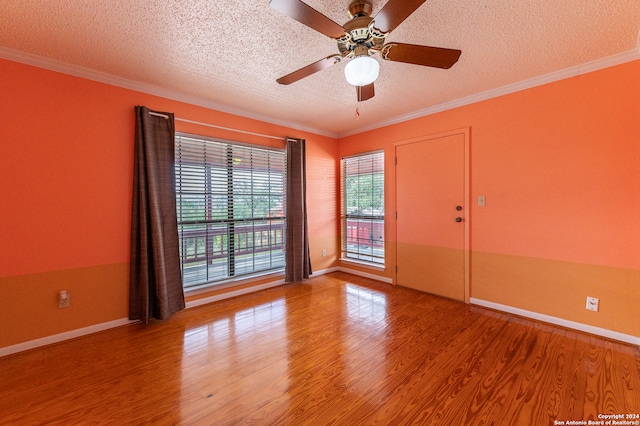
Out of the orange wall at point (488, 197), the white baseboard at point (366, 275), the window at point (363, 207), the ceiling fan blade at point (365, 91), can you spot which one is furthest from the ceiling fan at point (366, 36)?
the white baseboard at point (366, 275)

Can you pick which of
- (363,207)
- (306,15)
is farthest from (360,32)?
(363,207)

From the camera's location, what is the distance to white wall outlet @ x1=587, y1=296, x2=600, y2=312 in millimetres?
2418

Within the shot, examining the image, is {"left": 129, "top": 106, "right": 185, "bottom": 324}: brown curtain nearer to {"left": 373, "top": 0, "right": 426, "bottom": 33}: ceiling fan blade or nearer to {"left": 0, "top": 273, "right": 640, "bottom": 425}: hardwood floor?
{"left": 0, "top": 273, "right": 640, "bottom": 425}: hardwood floor

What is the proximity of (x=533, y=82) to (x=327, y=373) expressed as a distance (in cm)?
336

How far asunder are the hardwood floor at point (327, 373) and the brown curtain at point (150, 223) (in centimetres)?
27

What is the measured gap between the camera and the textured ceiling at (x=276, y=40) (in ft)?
5.60

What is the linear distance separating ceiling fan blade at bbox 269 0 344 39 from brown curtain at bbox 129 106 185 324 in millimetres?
2115

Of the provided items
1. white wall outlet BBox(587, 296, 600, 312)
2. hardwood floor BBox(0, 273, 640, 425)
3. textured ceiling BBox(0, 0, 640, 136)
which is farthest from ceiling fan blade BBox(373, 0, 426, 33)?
white wall outlet BBox(587, 296, 600, 312)

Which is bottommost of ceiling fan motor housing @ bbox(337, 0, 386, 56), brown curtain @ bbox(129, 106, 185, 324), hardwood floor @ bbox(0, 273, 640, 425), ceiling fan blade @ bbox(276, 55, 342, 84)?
hardwood floor @ bbox(0, 273, 640, 425)

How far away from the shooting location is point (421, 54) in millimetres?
1732

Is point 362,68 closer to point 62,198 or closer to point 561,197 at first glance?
point 561,197

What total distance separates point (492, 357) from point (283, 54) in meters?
2.99

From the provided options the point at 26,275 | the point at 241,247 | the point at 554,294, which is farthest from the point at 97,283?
the point at 554,294

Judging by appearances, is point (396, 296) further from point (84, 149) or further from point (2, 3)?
point (2, 3)
